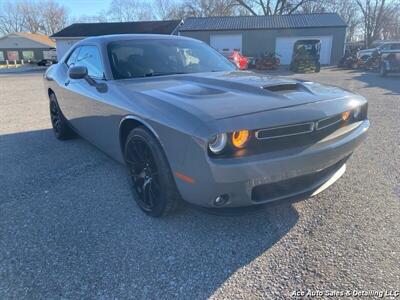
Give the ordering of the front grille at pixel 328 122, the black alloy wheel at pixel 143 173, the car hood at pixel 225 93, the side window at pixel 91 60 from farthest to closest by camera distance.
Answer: the side window at pixel 91 60 → the black alloy wheel at pixel 143 173 → the front grille at pixel 328 122 → the car hood at pixel 225 93

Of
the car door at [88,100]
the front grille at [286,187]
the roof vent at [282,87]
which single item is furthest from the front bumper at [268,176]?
the car door at [88,100]

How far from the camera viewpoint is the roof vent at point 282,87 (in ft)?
8.84

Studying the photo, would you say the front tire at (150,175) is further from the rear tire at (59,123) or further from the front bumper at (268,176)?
the rear tire at (59,123)

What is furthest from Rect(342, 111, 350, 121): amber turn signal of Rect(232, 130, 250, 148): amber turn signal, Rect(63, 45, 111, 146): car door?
Rect(63, 45, 111, 146): car door

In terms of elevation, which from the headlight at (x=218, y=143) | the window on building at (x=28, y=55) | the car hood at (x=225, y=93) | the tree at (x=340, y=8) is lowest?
the window on building at (x=28, y=55)

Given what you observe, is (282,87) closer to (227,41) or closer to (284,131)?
(284,131)

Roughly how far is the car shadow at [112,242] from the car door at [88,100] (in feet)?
2.13

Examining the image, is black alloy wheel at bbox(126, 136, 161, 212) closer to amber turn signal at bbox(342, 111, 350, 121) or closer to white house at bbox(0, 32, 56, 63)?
amber turn signal at bbox(342, 111, 350, 121)

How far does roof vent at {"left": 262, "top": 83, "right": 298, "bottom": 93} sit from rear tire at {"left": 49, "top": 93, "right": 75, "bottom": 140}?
11.1 ft

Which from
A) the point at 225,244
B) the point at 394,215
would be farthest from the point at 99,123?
the point at 394,215

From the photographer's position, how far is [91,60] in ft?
12.6

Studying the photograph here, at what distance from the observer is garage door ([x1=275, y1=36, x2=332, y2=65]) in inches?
1094

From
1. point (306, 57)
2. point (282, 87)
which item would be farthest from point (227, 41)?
point (282, 87)

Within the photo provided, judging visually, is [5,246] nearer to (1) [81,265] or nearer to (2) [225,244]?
(1) [81,265]
